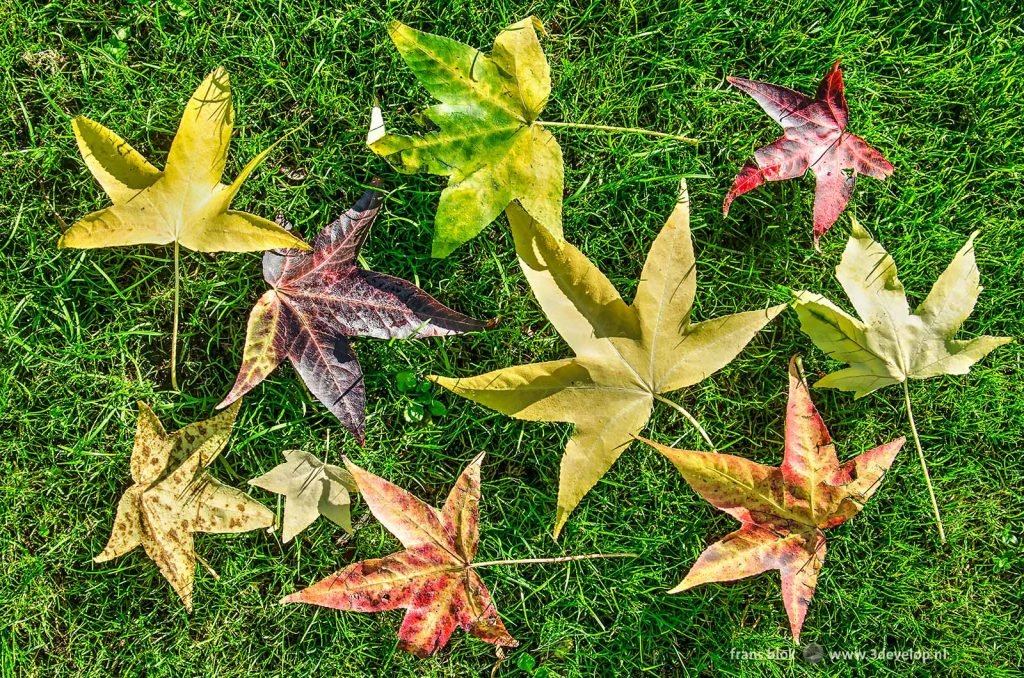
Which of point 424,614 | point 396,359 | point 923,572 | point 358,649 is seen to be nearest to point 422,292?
point 396,359

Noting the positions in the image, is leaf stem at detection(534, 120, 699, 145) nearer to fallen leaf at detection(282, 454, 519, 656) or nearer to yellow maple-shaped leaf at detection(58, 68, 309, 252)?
yellow maple-shaped leaf at detection(58, 68, 309, 252)

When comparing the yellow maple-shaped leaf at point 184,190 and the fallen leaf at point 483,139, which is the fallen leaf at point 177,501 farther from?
the fallen leaf at point 483,139

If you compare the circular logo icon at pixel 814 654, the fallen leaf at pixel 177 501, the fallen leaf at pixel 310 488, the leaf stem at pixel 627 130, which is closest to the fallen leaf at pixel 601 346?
the leaf stem at pixel 627 130

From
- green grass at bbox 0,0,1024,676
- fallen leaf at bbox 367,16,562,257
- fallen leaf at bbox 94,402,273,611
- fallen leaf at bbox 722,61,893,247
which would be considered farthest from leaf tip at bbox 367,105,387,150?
fallen leaf at bbox 722,61,893,247

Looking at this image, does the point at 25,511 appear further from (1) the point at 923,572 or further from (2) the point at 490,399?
(1) the point at 923,572

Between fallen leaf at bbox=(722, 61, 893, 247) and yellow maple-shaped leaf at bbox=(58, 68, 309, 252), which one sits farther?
fallen leaf at bbox=(722, 61, 893, 247)

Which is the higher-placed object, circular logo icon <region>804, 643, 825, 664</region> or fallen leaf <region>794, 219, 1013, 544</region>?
fallen leaf <region>794, 219, 1013, 544</region>
